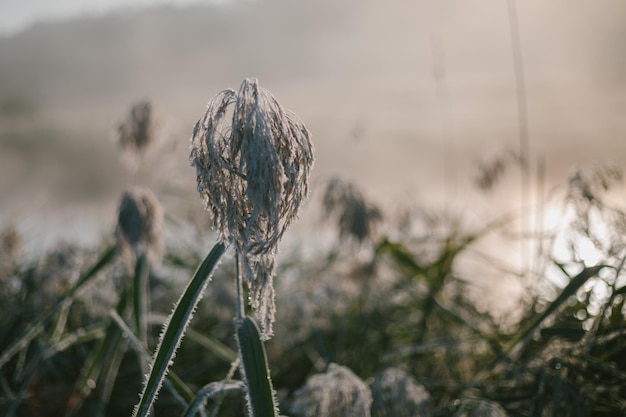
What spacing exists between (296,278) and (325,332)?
3.11 feet

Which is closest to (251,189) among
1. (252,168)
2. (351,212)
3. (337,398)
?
(252,168)

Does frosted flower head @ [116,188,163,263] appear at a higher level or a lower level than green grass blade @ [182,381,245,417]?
higher

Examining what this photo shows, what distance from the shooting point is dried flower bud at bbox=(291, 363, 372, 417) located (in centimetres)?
125

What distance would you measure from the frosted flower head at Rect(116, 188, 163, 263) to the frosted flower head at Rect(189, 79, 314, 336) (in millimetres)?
855

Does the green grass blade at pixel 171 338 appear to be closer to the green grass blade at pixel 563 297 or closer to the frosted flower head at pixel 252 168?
the frosted flower head at pixel 252 168

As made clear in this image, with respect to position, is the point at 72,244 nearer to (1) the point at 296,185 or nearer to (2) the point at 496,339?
(2) the point at 496,339

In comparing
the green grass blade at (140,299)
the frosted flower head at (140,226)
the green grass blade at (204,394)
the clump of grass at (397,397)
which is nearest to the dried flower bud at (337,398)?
the clump of grass at (397,397)

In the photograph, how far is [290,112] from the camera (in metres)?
0.89

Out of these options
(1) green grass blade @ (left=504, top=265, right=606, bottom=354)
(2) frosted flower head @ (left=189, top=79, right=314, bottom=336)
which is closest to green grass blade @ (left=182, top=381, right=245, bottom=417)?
(2) frosted flower head @ (left=189, top=79, right=314, bottom=336)

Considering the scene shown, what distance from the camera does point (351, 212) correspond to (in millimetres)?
2250

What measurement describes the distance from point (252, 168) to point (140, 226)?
97cm

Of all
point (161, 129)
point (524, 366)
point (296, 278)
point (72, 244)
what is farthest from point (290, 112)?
point (296, 278)

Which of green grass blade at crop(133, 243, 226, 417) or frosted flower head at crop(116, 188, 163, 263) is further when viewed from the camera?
frosted flower head at crop(116, 188, 163, 263)

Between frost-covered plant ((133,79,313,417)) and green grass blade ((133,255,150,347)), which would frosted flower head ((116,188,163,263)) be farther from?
frost-covered plant ((133,79,313,417))
